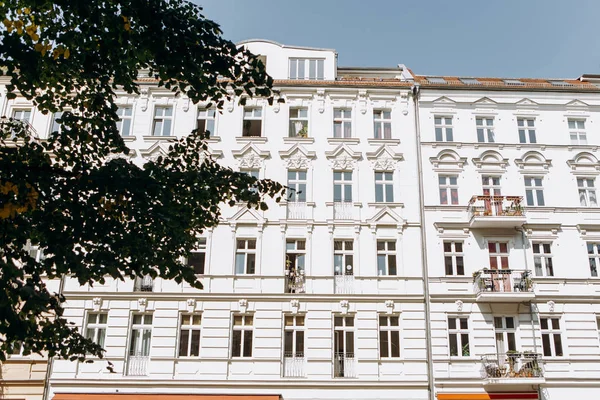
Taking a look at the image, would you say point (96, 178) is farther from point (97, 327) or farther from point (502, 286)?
point (502, 286)

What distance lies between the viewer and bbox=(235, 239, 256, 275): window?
2292cm

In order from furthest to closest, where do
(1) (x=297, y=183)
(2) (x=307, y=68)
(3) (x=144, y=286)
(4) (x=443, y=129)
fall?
1. (2) (x=307, y=68)
2. (4) (x=443, y=129)
3. (1) (x=297, y=183)
4. (3) (x=144, y=286)

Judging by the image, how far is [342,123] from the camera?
25.3 metres

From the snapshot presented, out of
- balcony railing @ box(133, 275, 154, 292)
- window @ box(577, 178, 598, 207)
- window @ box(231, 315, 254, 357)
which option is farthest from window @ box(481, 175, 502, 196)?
balcony railing @ box(133, 275, 154, 292)

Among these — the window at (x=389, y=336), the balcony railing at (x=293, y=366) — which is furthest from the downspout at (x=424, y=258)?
the balcony railing at (x=293, y=366)

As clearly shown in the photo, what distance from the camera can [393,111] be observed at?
25406mm

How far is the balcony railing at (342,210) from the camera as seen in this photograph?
23547 mm

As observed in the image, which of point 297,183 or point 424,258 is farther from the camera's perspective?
point 297,183

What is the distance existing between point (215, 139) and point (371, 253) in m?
8.05

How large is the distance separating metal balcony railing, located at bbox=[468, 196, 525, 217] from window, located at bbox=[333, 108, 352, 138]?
233 inches

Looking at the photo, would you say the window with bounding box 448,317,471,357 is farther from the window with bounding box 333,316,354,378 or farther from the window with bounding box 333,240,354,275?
the window with bounding box 333,240,354,275

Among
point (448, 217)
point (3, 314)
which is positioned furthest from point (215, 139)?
point (3, 314)

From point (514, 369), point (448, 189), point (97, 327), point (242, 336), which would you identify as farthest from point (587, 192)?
point (97, 327)

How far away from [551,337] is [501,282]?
9.27ft
